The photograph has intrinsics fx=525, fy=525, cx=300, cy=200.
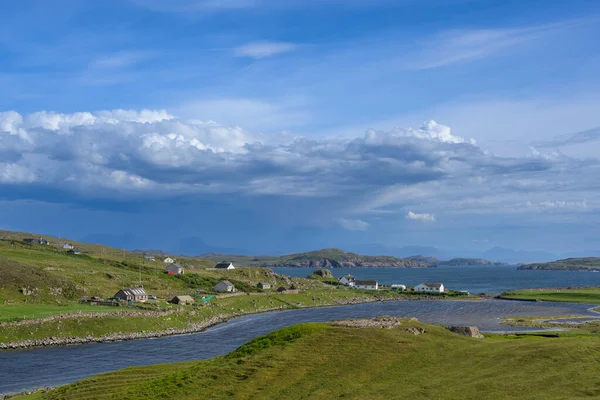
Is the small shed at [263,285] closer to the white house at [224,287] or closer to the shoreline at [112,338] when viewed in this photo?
the white house at [224,287]

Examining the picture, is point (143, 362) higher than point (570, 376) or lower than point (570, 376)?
lower

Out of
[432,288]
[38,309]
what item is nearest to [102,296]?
[38,309]

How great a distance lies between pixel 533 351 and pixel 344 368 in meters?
13.7

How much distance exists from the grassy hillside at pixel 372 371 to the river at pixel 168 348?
13666mm

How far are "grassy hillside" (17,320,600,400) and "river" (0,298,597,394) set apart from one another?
1367 cm

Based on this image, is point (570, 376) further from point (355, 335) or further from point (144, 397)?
point (144, 397)

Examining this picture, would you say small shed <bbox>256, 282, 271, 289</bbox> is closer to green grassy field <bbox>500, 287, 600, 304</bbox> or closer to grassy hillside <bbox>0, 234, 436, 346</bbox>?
grassy hillside <bbox>0, 234, 436, 346</bbox>

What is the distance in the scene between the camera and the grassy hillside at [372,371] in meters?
32.3

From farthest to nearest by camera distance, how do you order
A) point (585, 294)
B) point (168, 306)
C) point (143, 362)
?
point (585, 294) → point (168, 306) → point (143, 362)

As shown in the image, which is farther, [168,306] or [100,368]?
[168,306]

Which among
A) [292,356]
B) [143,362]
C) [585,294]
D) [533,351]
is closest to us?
[533,351]

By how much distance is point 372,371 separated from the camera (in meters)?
37.2

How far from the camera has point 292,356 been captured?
135 ft

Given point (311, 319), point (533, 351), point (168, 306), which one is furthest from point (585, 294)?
point (533, 351)
